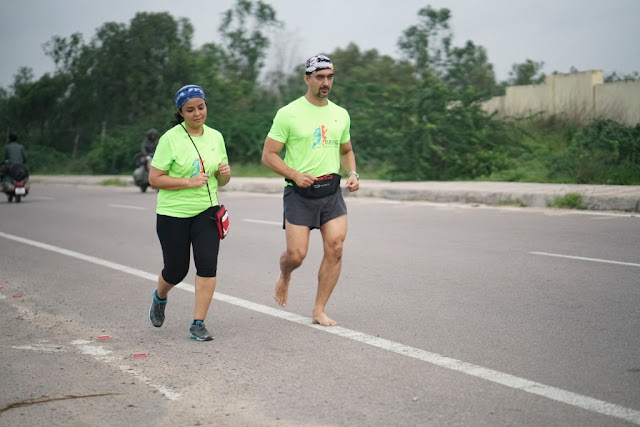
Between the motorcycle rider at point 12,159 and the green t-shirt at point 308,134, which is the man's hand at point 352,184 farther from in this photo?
the motorcycle rider at point 12,159

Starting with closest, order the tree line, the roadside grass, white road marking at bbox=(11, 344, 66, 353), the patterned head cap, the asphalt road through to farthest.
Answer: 1. the asphalt road
2. white road marking at bbox=(11, 344, 66, 353)
3. the patterned head cap
4. the roadside grass
5. the tree line

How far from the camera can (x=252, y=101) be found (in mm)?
35562

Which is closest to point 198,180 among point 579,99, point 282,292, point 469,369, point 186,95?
point 186,95

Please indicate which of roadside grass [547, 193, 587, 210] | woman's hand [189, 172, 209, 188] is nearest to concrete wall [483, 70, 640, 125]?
roadside grass [547, 193, 587, 210]

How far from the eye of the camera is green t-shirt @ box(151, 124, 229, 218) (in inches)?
239

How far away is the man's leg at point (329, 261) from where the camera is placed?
254 inches

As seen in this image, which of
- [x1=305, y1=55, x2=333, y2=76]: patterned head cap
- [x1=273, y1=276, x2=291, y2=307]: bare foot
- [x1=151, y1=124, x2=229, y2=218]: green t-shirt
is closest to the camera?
[x1=151, y1=124, x2=229, y2=218]: green t-shirt

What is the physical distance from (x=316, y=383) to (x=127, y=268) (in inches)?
207

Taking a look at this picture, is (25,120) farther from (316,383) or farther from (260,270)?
(316,383)

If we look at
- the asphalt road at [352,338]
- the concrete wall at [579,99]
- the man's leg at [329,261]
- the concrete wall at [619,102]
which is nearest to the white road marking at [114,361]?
the asphalt road at [352,338]

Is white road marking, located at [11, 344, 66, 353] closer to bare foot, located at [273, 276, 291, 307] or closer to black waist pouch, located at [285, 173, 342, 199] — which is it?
bare foot, located at [273, 276, 291, 307]

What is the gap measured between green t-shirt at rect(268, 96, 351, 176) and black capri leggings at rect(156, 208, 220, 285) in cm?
76

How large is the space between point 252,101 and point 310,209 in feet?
97.1

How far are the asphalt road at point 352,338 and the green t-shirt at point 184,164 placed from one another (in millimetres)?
952
